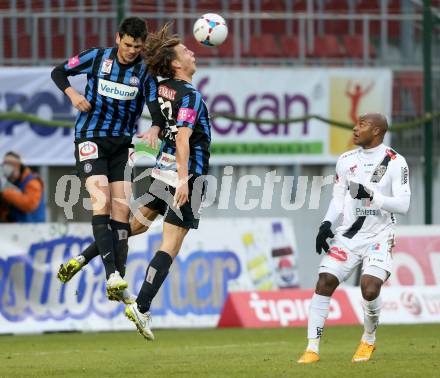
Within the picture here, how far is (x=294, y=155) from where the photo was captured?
16641mm

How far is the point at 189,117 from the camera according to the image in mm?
8945

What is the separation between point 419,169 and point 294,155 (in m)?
2.03

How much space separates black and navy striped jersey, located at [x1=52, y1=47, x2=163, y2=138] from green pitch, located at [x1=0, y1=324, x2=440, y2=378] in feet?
6.30

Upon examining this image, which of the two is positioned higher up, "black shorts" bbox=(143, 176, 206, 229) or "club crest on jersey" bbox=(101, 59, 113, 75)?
"club crest on jersey" bbox=(101, 59, 113, 75)

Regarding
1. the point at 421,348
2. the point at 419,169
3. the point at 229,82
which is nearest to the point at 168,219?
the point at 421,348

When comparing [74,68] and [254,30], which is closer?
[74,68]

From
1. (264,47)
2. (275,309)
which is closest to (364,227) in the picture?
(275,309)

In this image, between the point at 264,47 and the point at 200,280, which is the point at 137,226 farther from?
the point at 264,47

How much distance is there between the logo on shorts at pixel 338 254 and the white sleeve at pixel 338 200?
226mm

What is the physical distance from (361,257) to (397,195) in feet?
1.86

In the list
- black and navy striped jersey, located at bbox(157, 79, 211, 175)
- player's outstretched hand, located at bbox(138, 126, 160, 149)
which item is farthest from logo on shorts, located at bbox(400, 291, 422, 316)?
player's outstretched hand, located at bbox(138, 126, 160, 149)

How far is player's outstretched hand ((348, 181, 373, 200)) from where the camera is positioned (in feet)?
28.8

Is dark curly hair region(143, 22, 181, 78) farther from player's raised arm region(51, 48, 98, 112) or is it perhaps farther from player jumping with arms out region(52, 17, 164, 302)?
player's raised arm region(51, 48, 98, 112)

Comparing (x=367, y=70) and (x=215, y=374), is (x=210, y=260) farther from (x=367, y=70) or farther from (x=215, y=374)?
(x=215, y=374)
